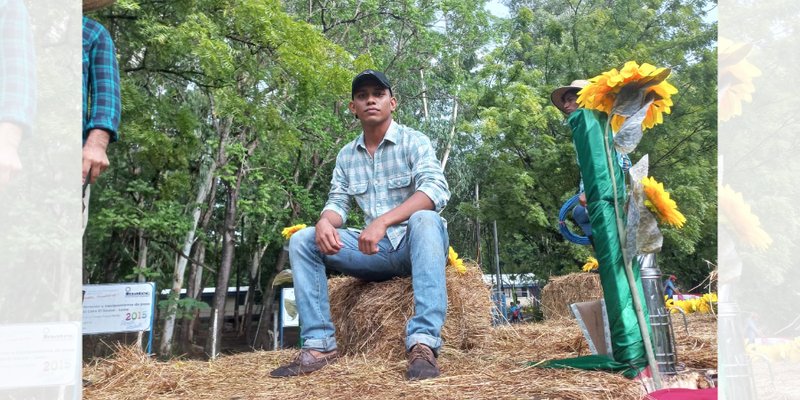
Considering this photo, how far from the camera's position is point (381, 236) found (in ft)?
7.20

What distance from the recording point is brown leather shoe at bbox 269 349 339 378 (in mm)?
2059

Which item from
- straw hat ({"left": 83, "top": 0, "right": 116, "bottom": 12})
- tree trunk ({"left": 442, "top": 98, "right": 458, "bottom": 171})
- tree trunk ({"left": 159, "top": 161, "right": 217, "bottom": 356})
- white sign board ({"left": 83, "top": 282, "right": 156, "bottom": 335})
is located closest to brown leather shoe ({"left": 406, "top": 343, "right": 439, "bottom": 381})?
straw hat ({"left": 83, "top": 0, "right": 116, "bottom": 12})

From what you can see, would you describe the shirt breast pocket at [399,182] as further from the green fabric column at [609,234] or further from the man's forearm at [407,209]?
the green fabric column at [609,234]

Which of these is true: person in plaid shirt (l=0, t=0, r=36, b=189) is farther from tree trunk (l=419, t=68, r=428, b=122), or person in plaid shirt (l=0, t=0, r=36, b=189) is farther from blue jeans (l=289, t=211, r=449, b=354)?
tree trunk (l=419, t=68, r=428, b=122)

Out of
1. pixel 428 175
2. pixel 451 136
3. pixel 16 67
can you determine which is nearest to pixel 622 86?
pixel 428 175

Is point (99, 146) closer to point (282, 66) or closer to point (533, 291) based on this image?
point (282, 66)

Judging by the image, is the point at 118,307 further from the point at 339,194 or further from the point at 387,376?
the point at 387,376

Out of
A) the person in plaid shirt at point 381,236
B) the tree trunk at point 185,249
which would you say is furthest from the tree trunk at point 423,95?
the person in plaid shirt at point 381,236

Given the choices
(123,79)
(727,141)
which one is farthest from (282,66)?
(727,141)

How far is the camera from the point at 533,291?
17.8m

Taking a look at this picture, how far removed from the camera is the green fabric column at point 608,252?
5.73ft

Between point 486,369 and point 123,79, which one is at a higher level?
point 123,79

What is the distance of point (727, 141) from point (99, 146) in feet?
5.23

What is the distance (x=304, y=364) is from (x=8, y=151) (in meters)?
1.20
